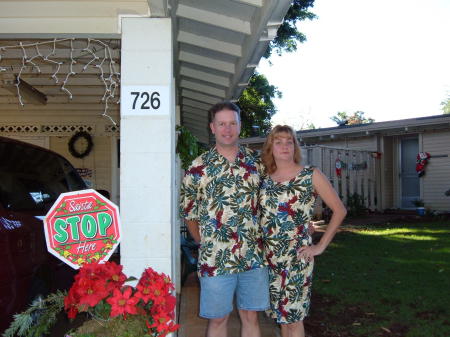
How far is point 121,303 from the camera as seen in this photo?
6.58 ft

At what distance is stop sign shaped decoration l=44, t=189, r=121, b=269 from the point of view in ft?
8.19

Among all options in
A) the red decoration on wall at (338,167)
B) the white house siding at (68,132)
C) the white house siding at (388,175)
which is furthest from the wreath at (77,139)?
the white house siding at (388,175)

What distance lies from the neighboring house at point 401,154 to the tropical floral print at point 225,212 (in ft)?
35.4

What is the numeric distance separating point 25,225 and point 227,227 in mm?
1411

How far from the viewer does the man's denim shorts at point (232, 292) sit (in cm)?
286

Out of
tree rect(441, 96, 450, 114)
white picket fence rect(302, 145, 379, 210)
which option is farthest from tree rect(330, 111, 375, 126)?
white picket fence rect(302, 145, 379, 210)

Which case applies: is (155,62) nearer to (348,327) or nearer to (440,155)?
(348,327)

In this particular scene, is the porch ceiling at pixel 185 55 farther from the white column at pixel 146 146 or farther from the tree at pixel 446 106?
the tree at pixel 446 106

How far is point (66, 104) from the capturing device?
7852mm

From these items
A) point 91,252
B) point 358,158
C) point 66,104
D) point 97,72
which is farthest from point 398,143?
point 91,252

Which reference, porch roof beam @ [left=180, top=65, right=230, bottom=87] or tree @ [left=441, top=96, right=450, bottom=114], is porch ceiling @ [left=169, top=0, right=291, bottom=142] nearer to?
porch roof beam @ [left=180, top=65, right=230, bottom=87]

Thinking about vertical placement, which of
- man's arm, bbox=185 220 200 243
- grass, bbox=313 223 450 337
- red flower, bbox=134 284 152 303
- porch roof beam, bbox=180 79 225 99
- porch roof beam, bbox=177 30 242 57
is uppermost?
porch roof beam, bbox=177 30 242 57

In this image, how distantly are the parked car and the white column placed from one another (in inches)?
25.7

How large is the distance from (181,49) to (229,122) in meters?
2.19
